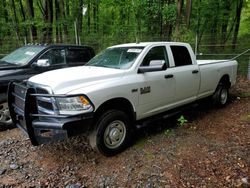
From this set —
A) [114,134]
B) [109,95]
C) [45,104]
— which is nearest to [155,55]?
[109,95]

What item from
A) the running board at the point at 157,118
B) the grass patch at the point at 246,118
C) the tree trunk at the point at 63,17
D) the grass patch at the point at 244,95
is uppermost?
the tree trunk at the point at 63,17

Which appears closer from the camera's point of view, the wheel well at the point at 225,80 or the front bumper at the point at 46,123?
the front bumper at the point at 46,123

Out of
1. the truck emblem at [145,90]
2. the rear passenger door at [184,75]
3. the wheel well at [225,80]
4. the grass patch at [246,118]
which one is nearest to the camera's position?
the truck emblem at [145,90]

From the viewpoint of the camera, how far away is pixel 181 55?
5535mm

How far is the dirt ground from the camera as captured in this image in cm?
344

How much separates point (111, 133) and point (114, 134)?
0.06 m

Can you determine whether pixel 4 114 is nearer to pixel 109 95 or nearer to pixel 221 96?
pixel 109 95

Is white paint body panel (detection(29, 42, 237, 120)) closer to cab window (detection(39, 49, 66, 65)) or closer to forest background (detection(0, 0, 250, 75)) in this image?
cab window (detection(39, 49, 66, 65))

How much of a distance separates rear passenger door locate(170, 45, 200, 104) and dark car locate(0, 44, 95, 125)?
2846 millimetres

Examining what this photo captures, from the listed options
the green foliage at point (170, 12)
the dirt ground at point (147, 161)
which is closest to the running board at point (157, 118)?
the dirt ground at point (147, 161)

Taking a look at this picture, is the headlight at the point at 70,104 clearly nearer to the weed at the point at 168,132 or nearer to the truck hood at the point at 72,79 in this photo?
the truck hood at the point at 72,79

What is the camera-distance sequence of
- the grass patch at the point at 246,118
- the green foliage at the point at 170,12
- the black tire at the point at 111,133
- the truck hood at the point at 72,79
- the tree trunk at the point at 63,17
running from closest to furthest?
1. the truck hood at the point at 72,79
2. the black tire at the point at 111,133
3. the grass patch at the point at 246,118
4. the green foliage at the point at 170,12
5. the tree trunk at the point at 63,17

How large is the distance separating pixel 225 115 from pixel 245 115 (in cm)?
45

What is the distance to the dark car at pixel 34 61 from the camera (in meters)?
5.39
